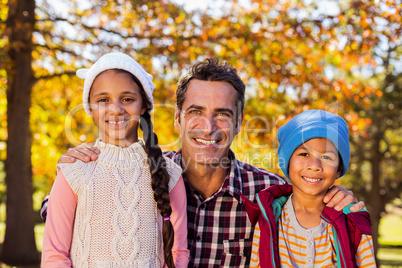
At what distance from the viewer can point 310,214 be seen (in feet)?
8.73

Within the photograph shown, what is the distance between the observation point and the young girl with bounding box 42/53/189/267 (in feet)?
7.42

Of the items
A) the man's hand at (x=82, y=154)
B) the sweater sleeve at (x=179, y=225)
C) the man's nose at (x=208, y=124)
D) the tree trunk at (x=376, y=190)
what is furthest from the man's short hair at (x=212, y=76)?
the tree trunk at (x=376, y=190)

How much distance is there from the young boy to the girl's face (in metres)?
0.99

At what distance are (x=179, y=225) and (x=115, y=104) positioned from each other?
0.90 meters

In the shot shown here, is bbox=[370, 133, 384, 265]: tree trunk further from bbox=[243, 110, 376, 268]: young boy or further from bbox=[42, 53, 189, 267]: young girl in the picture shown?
bbox=[42, 53, 189, 267]: young girl

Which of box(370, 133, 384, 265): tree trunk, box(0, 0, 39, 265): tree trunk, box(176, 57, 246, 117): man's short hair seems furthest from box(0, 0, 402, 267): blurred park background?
box(370, 133, 384, 265): tree trunk

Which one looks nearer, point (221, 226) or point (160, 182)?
point (160, 182)

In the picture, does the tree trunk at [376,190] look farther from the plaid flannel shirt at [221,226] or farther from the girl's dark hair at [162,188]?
the girl's dark hair at [162,188]

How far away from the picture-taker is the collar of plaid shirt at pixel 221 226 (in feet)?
9.60

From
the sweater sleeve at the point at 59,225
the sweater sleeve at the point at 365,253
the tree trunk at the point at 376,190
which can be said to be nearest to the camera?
the sweater sleeve at the point at 59,225

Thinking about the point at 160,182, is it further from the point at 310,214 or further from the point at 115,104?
the point at 310,214

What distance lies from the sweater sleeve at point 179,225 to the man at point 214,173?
14.3 inches

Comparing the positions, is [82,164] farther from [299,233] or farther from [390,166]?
[390,166]

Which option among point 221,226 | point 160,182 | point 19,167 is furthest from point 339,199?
point 19,167
